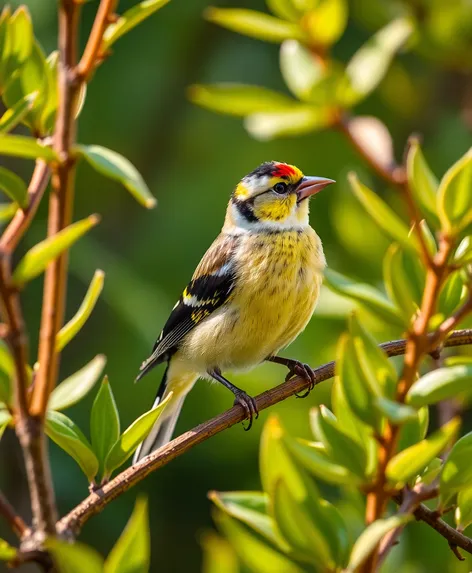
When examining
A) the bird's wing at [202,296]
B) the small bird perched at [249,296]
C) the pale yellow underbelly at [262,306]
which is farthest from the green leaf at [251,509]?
the bird's wing at [202,296]

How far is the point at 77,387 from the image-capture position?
1045 mm

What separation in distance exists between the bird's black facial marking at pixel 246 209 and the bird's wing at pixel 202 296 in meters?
0.11

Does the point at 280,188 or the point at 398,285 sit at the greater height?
the point at 398,285

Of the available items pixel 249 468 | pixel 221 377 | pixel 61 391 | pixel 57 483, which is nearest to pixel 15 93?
pixel 61 391

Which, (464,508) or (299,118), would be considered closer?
(464,508)

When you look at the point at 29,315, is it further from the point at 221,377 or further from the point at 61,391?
the point at 61,391

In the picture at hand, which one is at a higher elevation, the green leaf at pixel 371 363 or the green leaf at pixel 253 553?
the green leaf at pixel 371 363

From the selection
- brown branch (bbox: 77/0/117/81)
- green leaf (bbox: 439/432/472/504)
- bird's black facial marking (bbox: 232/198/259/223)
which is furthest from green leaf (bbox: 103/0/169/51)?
bird's black facial marking (bbox: 232/198/259/223)

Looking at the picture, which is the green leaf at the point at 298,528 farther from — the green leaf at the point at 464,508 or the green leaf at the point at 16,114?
the green leaf at the point at 16,114

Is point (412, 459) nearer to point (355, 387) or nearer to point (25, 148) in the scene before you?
point (355, 387)

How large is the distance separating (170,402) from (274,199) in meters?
0.75

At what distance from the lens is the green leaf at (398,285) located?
78 centimetres

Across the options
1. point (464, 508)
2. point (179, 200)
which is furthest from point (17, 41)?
point (179, 200)

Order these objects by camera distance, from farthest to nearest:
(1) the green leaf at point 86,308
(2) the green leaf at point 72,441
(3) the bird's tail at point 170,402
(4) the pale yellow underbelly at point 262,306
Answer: (3) the bird's tail at point 170,402
(4) the pale yellow underbelly at point 262,306
(2) the green leaf at point 72,441
(1) the green leaf at point 86,308
